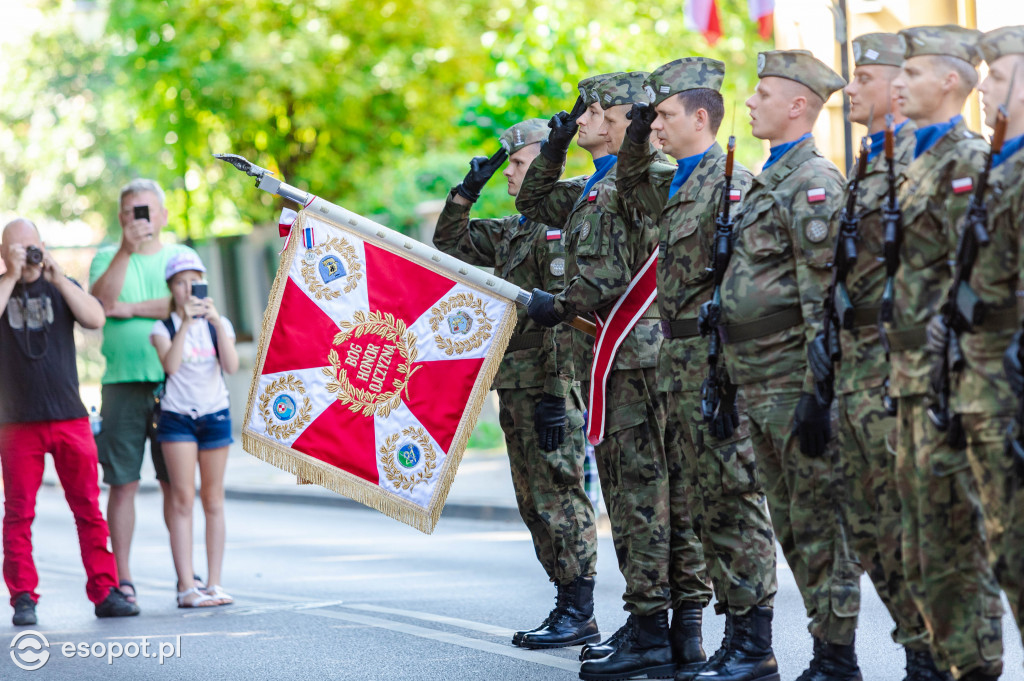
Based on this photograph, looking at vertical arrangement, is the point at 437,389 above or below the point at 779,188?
below

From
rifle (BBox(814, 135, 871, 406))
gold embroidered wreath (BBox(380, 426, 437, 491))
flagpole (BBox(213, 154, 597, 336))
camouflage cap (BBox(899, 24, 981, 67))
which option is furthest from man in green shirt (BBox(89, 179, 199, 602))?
camouflage cap (BBox(899, 24, 981, 67))

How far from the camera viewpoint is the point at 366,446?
20.8 feet

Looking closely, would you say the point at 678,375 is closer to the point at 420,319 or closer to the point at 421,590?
the point at 420,319

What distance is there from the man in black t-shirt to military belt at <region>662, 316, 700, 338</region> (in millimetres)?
3625

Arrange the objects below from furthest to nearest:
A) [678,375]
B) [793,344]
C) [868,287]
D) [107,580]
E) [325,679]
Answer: [107,580]
[325,679]
[678,375]
[793,344]
[868,287]

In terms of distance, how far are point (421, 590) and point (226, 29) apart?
17.1 meters

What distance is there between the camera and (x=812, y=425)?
191 inches

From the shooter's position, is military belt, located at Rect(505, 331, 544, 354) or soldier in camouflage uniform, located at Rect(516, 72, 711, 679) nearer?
soldier in camouflage uniform, located at Rect(516, 72, 711, 679)

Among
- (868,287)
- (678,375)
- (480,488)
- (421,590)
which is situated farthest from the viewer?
(480,488)

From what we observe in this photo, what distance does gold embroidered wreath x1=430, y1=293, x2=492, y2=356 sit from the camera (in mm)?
6395

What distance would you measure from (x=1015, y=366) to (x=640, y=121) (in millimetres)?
2164

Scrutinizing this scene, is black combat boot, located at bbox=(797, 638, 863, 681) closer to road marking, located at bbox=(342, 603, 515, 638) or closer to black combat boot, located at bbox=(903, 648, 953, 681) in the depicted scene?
black combat boot, located at bbox=(903, 648, 953, 681)

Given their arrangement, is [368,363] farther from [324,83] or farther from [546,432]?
[324,83]

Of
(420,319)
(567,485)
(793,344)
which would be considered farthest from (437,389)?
(793,344)
